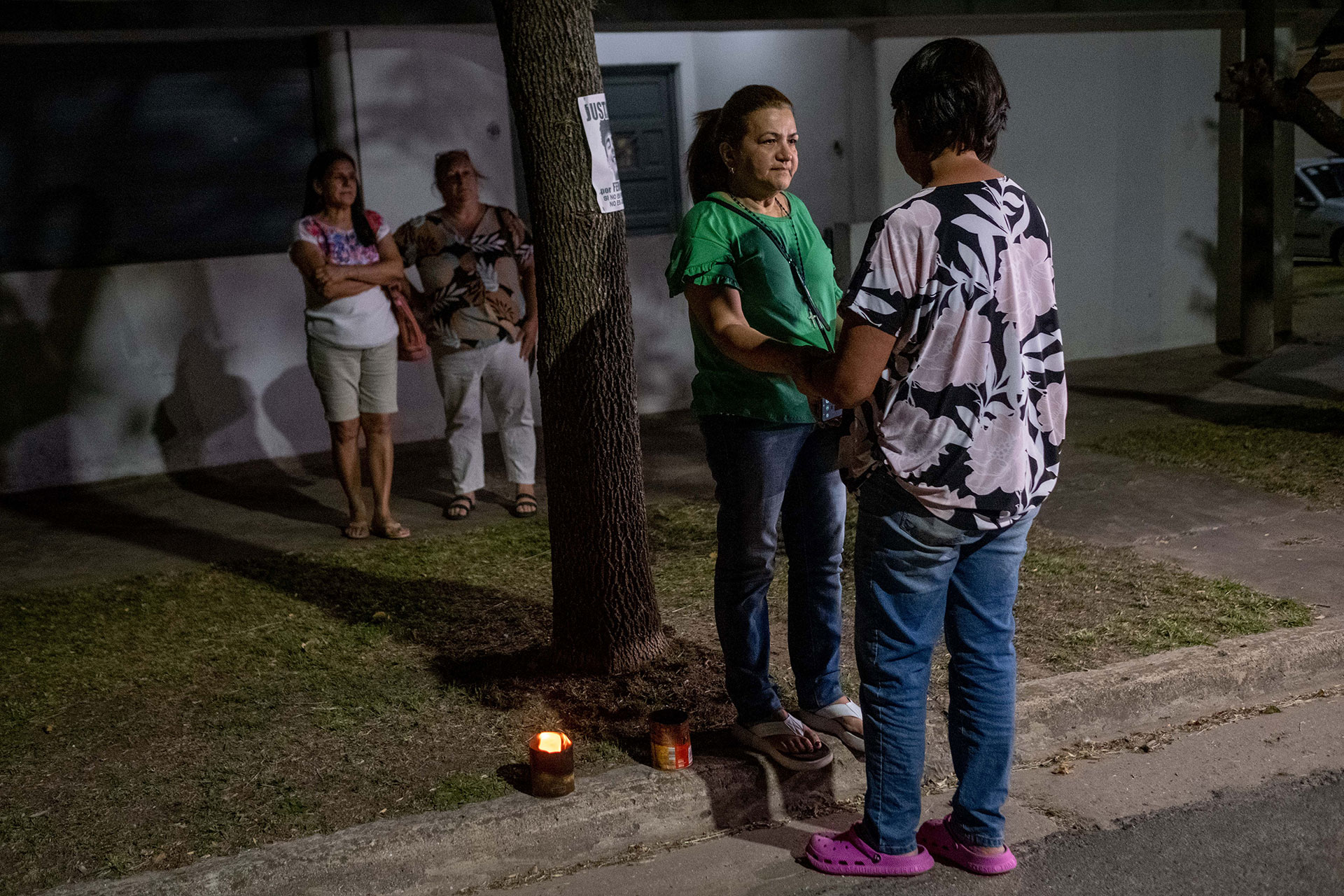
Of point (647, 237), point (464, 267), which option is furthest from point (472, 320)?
point (647, 237)

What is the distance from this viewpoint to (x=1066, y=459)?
813cm

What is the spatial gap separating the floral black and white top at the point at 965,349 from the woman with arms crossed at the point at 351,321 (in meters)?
4.10

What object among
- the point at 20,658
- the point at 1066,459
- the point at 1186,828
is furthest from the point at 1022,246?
the point at 1066,459

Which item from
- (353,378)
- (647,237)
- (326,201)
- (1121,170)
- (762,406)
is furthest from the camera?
(1121,170)

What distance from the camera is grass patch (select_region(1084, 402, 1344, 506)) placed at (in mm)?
7246

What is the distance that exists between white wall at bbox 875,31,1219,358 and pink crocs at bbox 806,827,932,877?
7.86 metres

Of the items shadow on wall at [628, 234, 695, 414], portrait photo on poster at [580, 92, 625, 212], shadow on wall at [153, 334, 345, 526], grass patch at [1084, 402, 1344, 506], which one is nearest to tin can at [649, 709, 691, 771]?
portrait photo on poster at [580, 92, 625, 212]

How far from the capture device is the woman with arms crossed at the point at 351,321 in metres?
6.71

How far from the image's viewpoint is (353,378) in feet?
22.8

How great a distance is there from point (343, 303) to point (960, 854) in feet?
14.4

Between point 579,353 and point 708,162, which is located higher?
point 708,162

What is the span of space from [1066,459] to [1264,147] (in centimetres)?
463

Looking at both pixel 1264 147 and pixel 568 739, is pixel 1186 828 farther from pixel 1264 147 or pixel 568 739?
pixel 1264 147

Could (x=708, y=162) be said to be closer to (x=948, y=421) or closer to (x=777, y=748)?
(x=948, y=421)
